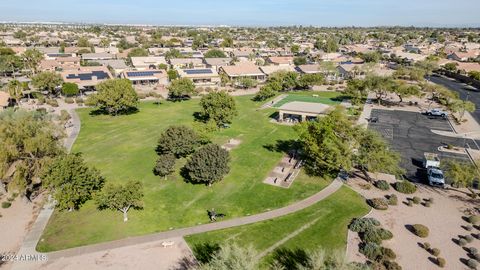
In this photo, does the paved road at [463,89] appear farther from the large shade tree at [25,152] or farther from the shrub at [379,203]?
the large shade tree at [25,152]

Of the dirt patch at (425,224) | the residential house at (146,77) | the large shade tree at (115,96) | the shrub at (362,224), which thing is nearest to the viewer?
the dirt patch at (425,224)

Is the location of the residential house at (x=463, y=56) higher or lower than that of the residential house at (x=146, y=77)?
higher

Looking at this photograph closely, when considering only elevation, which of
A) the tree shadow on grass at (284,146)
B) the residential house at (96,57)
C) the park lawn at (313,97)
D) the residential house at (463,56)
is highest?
the residential house at (463,56)

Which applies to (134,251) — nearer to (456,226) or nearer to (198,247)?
(198,247)

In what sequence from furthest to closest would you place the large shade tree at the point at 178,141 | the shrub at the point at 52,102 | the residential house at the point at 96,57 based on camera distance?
the residential house at the point at 96,57 → the shrub at the point at 52,102 → the large shade tree at the point at 178,141

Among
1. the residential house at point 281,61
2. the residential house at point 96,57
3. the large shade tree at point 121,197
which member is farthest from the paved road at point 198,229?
the residential house at point 96,57

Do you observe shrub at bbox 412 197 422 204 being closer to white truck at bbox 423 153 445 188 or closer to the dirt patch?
the dirt patch

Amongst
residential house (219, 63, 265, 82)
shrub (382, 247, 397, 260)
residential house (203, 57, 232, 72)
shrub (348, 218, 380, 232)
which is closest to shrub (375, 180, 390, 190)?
shrub (348, 218, 380, 232)
